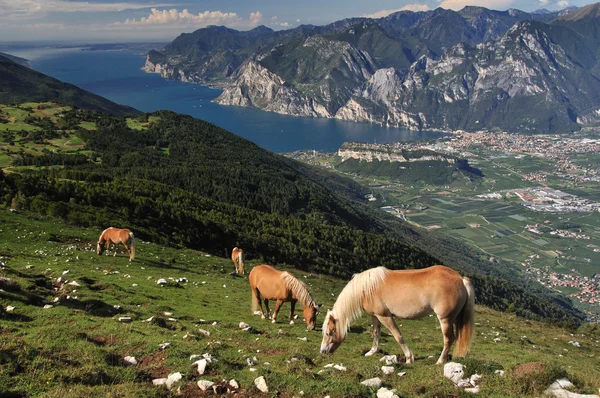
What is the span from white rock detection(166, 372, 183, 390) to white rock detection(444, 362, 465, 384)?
642 cm

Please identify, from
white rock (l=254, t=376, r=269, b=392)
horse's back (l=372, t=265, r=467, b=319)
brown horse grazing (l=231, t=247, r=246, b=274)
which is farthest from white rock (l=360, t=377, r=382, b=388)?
brown horse grazing (l=231, t=247, r=246, b=274)

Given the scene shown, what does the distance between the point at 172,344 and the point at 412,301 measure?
697 cm

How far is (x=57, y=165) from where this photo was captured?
80688 mm

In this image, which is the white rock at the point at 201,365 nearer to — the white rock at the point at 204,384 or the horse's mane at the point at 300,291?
the white rock at the point at 204,384

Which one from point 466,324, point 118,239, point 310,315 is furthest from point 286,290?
point 118,239

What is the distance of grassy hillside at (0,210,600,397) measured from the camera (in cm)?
887

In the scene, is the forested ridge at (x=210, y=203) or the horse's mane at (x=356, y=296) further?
the forested ridge at (x=210, y=203)

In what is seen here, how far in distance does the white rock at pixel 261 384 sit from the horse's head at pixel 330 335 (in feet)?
11.1

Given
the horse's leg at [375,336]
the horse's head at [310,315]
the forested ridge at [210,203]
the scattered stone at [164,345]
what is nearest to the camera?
the scattered stone at [164,345]

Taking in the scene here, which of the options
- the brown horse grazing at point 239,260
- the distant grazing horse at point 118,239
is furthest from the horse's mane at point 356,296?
the distant grazing horse at point 118,239

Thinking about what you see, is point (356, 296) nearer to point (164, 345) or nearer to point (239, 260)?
point (164, 345)

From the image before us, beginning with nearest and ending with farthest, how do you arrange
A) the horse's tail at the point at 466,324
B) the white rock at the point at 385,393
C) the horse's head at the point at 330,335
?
the white rock at the point at 385,393, the horse's tail at the point at 466,324, the horse's head at the point at 330,335

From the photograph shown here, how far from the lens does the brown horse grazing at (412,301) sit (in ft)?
36.8

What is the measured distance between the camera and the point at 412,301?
11.4 m
